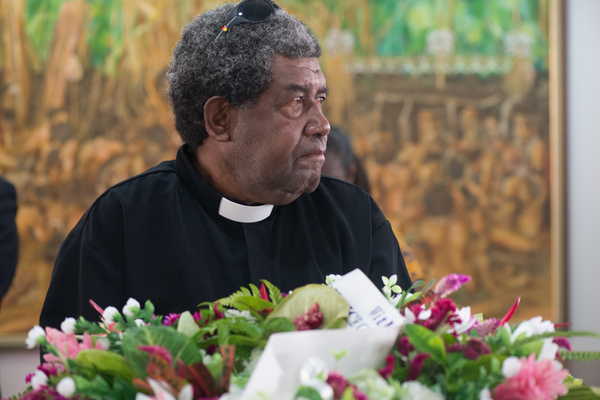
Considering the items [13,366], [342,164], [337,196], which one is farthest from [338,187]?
[13,366]

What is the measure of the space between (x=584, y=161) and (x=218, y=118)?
11.1 feet

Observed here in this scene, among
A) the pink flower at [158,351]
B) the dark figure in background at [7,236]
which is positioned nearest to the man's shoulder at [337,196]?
the pink flower at [158,351]

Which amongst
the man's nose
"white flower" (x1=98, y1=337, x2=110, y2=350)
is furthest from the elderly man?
"white flower" (x1=98, y1=337, x2=110, y2=350)

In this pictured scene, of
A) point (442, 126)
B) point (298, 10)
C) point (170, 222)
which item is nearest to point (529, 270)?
point (442, 126)

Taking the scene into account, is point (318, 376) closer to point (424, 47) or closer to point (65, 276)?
point (65, 276)

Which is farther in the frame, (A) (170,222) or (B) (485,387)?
(A) (170,222)

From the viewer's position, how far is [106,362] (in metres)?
0.99

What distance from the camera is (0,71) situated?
4.32m

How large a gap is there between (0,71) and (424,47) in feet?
9.02

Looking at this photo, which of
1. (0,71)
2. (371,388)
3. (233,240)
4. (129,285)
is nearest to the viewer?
(371,388)

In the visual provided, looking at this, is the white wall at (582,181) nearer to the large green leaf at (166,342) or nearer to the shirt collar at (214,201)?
the shirt collar at (214,201)

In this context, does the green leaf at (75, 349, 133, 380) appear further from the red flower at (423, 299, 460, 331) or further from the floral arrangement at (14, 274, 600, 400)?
the red flower at (423, 299, 460, 331)

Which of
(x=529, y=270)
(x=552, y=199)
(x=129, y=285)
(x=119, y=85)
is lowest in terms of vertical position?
(x=529, y=270)

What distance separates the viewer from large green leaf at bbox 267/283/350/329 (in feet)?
3.50
